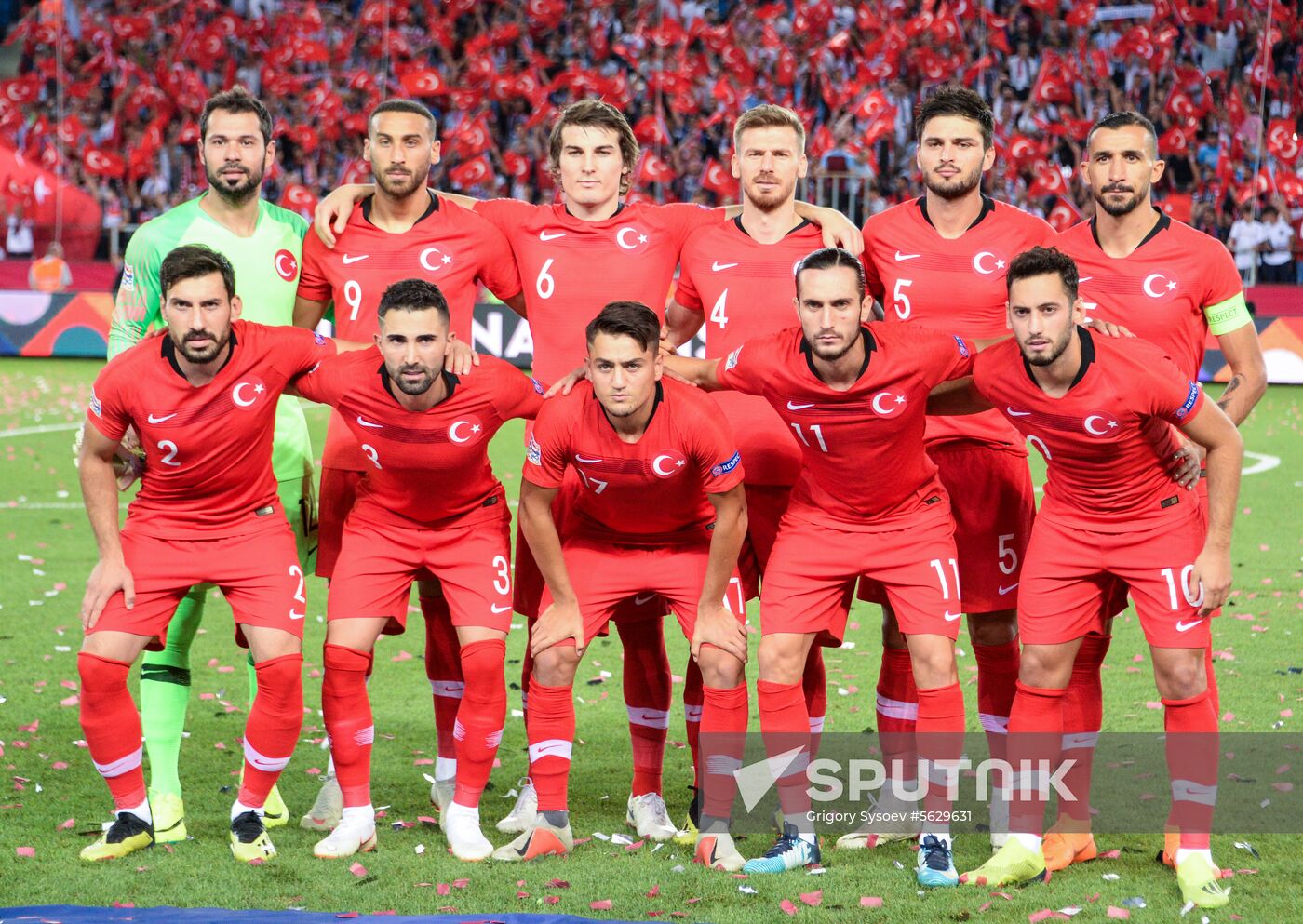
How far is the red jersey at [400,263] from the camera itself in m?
5.25

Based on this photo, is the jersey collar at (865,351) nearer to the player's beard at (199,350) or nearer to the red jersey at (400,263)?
the red jersey at (400,263)

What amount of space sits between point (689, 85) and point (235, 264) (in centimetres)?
1686

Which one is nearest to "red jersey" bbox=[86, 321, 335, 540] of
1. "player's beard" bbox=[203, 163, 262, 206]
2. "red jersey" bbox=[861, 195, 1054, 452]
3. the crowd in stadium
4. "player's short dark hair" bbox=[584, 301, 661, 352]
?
"player's beard" bbox=[203, 163, 262, 206]

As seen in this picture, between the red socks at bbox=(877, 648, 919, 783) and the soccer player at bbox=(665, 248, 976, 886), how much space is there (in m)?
0.41

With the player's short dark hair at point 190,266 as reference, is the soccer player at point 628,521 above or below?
below

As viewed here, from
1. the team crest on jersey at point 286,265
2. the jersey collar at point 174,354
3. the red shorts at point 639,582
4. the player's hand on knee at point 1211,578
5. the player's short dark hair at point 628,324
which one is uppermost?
the team crest on jersey at point 286,265

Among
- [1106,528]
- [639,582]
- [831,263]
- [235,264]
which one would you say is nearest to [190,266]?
[235,264]

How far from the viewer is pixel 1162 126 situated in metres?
19.6

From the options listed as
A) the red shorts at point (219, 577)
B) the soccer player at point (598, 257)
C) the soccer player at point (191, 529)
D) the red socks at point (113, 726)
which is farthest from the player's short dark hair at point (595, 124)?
the red socks at point (113, 726)

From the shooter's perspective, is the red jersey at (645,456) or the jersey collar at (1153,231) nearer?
the red jersey at (645,456)

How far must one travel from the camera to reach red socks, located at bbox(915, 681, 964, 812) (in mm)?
4480

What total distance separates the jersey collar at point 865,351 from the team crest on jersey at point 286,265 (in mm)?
1922

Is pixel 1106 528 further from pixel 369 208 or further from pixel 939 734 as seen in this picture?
pixel 369 208

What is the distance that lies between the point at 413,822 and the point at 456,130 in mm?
17570
